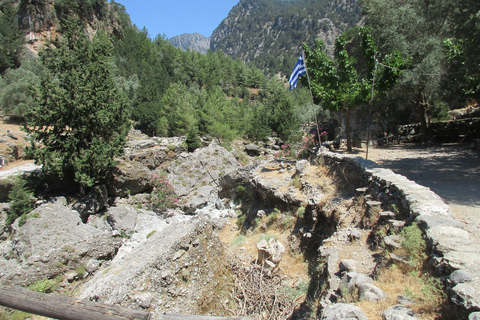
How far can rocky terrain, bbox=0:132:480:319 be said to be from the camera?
3.70 meters

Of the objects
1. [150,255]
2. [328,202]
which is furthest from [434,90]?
[150,255]

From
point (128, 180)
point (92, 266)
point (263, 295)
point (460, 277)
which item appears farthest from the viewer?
point (128, 180)

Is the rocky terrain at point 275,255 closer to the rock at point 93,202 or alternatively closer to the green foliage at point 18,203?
the rock at point 93,202

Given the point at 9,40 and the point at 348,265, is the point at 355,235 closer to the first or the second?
the point at 348,265

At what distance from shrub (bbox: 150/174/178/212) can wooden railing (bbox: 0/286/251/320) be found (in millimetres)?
12395

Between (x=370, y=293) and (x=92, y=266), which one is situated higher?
(x=370, y=293)

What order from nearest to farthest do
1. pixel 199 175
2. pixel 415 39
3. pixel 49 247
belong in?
pixel 49 247
pixel 415 39
pixel 199 175

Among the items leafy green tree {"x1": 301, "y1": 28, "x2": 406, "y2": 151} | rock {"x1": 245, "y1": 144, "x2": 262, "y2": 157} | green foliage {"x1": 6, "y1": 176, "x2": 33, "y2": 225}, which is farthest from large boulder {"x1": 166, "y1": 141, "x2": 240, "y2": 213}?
rock {"x1": 245, "y1": 144, "x2": 262, "y2": 157}

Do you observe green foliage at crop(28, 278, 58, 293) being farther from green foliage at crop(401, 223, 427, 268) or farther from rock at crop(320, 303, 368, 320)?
green foliage at crop(401, 223, 427, 268)

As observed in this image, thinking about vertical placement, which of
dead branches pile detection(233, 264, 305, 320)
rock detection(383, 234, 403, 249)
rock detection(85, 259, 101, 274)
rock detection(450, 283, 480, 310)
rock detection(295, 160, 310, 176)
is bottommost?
dead branches pile detection(233, 264, 305, 320)

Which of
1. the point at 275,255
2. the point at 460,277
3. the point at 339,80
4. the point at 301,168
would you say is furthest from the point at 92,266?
the point at 339,80

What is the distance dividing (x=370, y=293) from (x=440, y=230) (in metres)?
1.47

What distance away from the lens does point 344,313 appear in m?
3.21

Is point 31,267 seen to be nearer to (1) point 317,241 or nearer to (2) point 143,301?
(2) point 143,301
